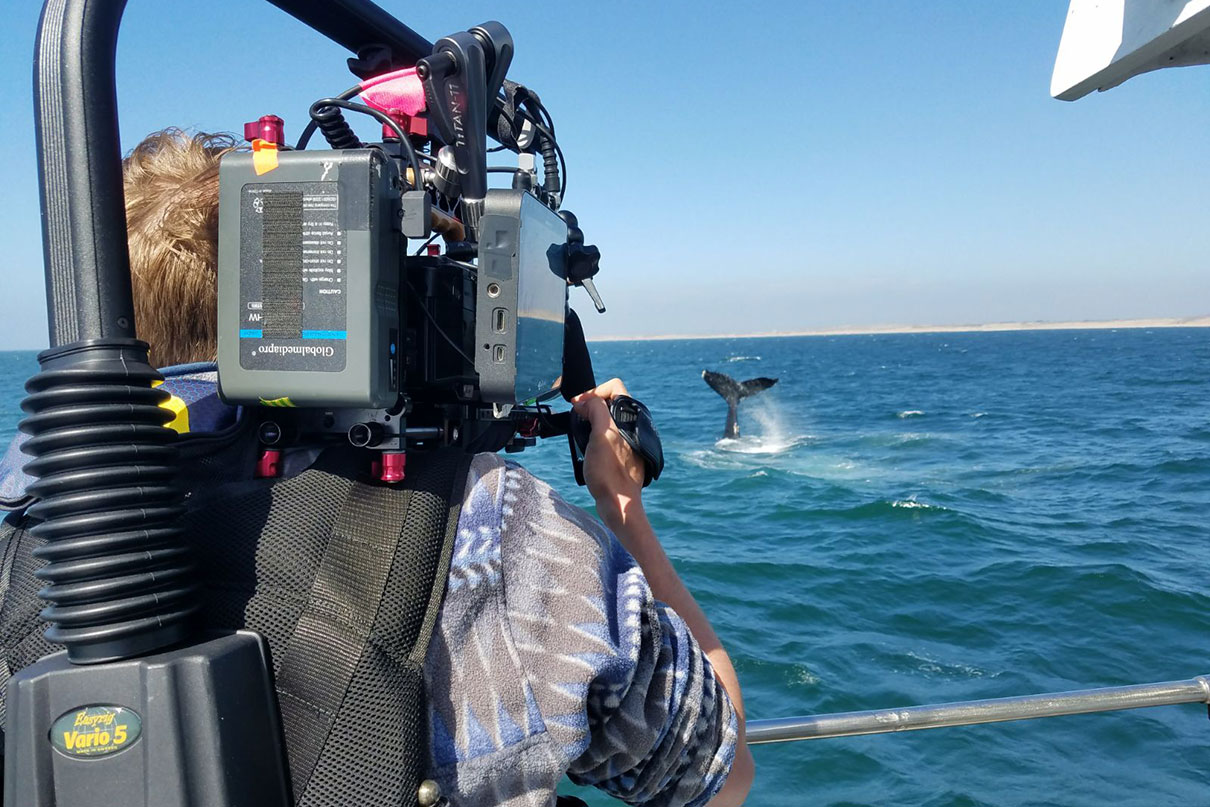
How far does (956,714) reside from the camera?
85.7 inches

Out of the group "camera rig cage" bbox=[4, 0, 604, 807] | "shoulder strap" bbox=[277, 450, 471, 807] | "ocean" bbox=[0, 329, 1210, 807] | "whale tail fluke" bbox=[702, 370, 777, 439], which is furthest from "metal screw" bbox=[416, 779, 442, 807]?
"whale tail fluke" bbox=[702, 370, 777, 439]

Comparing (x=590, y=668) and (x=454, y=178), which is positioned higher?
(x=454, y=178)

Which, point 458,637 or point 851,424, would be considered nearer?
point 458,637

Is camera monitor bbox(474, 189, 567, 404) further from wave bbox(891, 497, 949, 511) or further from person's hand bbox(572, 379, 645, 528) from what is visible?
wave bbox(891, 497, 949, 511)

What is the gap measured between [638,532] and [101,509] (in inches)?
33.1

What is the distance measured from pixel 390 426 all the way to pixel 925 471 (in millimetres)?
20973

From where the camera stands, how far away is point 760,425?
31.8m

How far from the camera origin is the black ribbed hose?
898mm

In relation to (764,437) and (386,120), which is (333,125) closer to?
(386,120)

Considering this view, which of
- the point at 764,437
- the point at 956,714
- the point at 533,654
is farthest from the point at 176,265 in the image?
the point at 764,437

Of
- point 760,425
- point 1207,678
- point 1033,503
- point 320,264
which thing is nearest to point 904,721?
point 1207,678

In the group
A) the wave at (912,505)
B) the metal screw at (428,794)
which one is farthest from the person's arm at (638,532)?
the wave at (912,505)

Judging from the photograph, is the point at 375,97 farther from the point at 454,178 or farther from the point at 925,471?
the point at 925,471

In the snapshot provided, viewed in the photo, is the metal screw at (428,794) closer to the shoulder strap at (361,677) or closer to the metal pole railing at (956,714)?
the shoulder strap at (361,677)
